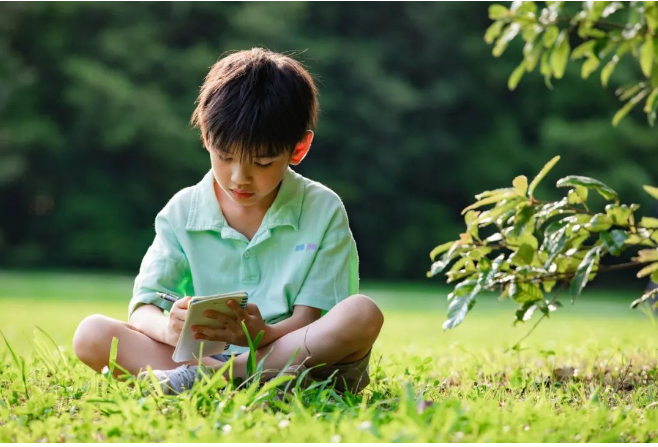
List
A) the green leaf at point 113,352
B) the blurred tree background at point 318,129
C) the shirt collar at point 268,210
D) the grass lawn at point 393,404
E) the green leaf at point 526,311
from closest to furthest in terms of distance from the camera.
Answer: the grass lawn at point 393,404, the green leaf at point 113,352, the green leaf at point 526,311, the shirt collar at point 268,210, the blurred tree background at point 318,129

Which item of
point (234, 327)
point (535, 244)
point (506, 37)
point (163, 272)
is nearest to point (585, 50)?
point (506, 37)

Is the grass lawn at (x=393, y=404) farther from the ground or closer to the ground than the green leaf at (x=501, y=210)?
closer to the ground

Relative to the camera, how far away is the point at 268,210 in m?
2.46

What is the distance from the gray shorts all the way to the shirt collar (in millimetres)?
383

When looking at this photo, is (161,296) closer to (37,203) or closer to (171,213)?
(171,213)

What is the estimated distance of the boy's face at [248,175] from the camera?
2275mm

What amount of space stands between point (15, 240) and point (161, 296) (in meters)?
13.5

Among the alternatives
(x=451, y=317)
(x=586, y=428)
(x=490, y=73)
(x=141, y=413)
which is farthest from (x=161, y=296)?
(x=490, y=73)

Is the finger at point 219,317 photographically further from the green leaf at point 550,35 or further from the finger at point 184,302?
the green leaf at point 550,35

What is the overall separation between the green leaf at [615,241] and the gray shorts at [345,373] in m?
0.67

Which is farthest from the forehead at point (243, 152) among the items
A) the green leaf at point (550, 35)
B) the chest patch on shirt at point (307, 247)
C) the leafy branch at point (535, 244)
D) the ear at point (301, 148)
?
the green leaf at point (550, 35)

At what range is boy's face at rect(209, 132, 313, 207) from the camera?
2.28m

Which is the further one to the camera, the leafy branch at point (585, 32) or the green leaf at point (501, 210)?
the green leaf at point (501, 210)

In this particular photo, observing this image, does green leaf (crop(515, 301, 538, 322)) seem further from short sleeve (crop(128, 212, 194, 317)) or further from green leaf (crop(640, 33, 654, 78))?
short sleeve (crop(128, 212, 194, 317))
